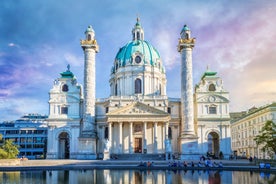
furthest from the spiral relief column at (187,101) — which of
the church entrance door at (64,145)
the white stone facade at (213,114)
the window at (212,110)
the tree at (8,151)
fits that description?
the tree at (8,151)

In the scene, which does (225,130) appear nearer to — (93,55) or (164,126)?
(164,126)

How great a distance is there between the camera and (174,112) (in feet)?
218

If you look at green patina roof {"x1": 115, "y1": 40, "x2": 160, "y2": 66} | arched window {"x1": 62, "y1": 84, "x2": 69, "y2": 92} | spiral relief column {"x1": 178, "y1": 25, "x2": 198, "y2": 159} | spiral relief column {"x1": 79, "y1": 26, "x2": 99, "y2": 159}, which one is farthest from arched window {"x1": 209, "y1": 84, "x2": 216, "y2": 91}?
arched window {"x1": 62, "y1": 84, "x2": 69, "y2": 92}

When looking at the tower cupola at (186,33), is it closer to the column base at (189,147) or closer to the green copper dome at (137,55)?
the green copper dome at (137,55)

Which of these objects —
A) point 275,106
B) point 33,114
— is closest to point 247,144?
point 275,106

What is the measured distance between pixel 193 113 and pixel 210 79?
30.2 ft

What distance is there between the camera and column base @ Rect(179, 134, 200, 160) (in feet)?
189

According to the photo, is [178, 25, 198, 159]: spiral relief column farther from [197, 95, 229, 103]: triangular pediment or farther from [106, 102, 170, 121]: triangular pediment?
[197, 95, 229, 103]: triangular pediment

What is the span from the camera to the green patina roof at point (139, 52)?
72.5 meters

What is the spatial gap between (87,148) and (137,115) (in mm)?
11506

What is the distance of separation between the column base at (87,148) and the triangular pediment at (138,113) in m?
5.89

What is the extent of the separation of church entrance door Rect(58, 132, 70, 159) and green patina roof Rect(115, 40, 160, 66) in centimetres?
2115

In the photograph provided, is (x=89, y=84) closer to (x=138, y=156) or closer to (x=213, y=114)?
(x=138, y=156)

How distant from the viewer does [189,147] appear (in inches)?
2292
